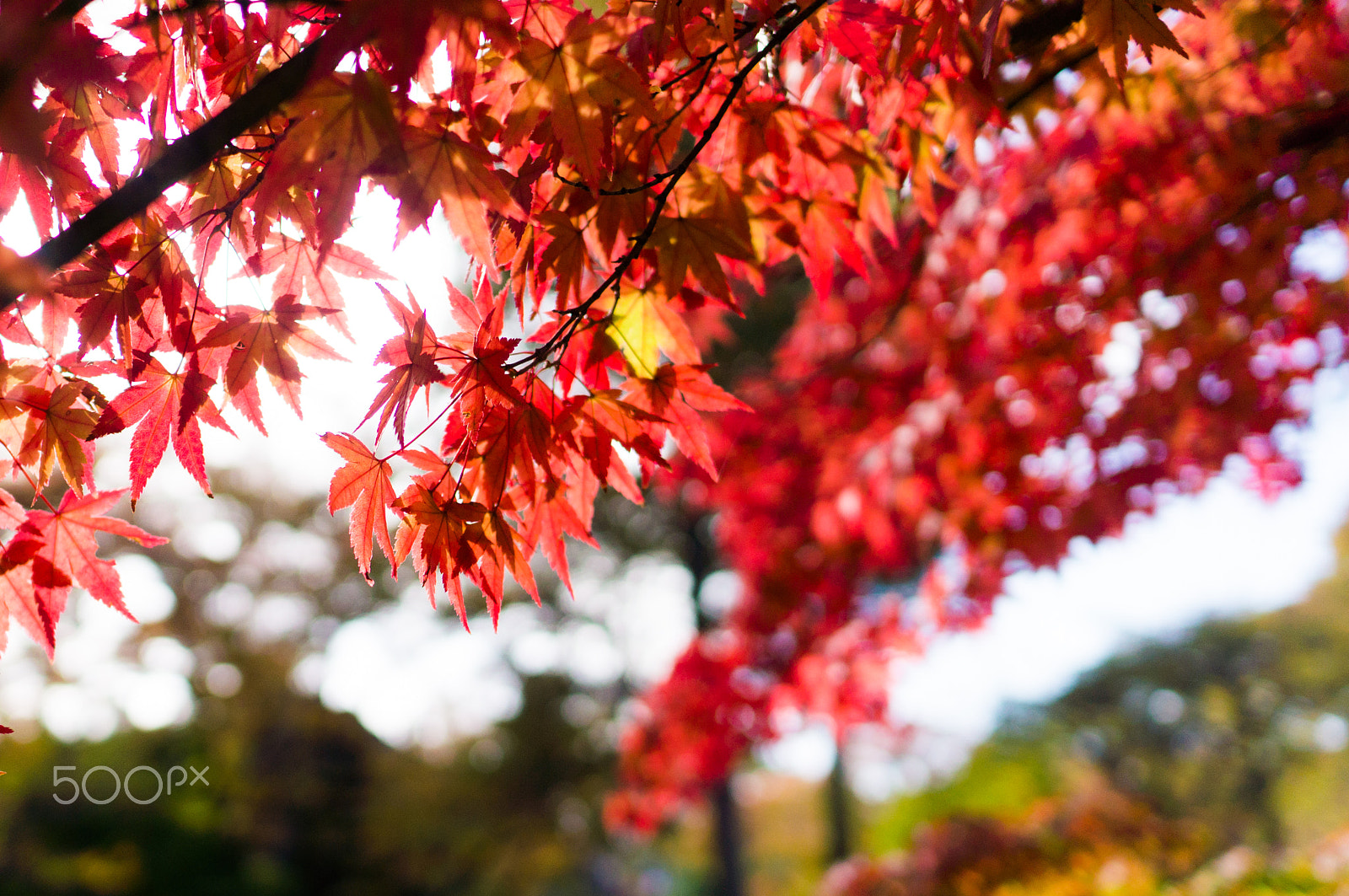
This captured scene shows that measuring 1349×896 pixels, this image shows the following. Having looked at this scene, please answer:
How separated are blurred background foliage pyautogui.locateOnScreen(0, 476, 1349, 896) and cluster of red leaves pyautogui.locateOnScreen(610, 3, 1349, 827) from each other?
7.94ft

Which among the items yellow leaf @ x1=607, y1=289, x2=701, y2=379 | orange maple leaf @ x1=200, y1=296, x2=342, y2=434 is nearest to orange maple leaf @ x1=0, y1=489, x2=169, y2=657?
orange maple leaf @ x1=200, y1=296, x2=342, y2=434

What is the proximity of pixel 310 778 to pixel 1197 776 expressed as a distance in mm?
24706

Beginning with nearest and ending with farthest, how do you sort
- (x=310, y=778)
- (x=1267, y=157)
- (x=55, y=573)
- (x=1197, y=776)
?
(x=55, y=573) → (x=1267, y=157) → (x=310, y=778) → (x=1197, y=776)

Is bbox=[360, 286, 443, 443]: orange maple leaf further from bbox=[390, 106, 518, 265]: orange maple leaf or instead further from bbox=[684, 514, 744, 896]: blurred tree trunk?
bbox=[684, 514, 744, 896]: blurred tree trunk

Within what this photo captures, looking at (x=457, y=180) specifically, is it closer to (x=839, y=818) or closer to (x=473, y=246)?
(x=473, y=246)

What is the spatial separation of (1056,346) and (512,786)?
12927 millimetres

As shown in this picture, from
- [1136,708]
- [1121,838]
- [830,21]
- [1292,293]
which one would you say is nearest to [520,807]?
[1121,838]

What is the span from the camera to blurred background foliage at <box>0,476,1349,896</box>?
6.57 metres

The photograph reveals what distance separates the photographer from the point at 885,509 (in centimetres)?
421

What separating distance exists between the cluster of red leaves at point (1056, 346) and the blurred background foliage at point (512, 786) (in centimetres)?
242

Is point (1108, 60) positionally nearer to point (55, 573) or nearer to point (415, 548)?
point (415, 548)

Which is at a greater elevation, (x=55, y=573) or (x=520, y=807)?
(x=520, y=807)

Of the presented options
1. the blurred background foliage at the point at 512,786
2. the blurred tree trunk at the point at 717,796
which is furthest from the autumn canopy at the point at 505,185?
the blurred tree trunk at the point at 717,796

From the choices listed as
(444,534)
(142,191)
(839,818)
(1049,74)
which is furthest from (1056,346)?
(839,818)
